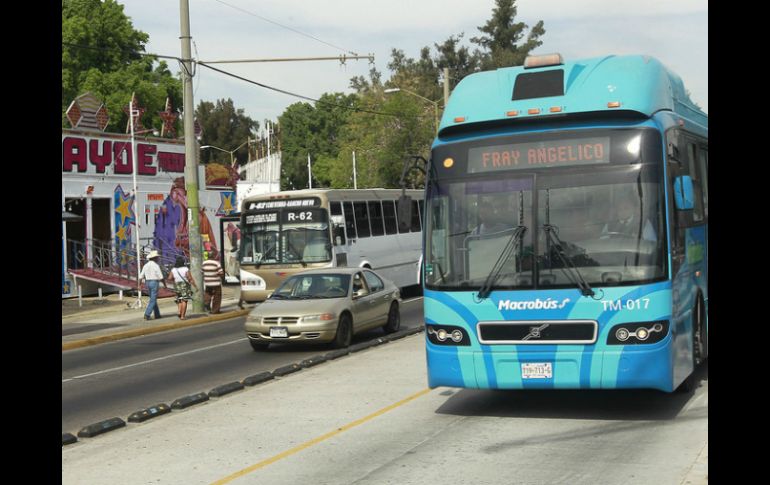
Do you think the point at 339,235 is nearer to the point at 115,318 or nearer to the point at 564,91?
the point at 115,318

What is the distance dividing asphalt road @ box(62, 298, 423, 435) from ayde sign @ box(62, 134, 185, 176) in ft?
41.3

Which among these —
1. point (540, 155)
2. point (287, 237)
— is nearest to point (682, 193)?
point (540, 155)

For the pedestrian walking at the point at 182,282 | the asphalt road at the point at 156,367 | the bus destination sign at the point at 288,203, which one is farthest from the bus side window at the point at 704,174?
the pedestrian walking at the point at 182,282

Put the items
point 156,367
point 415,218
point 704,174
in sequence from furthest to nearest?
point 415,218, point 156,367, point 704,174

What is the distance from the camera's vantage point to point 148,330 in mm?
24672

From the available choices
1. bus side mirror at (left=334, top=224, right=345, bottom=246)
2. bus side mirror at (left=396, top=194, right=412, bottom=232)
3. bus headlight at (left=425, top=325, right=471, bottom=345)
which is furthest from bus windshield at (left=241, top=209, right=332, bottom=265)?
bus headlight at (left=425, top=325, right=471, bottom=345)

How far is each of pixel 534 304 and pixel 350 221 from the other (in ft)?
60.5

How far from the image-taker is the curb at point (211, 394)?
11.0 metres

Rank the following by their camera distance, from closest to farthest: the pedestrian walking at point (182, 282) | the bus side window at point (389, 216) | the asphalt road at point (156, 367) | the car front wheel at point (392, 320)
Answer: the asphalt road at point (156, 367) < the car front wheel at point (392, 320) < the pedestrian walking at point (182, 282) < the bus side window at point (389, 216)

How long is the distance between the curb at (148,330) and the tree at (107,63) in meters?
35.0

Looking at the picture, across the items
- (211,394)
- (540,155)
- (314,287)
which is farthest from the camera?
(314,287)

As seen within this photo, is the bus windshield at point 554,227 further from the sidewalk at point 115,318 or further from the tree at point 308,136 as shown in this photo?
the tree at point 308,136

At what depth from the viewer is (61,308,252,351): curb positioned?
22281mm

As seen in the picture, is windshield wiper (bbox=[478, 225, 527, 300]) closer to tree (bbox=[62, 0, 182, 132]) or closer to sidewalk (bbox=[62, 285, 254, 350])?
sidewalk (bbox=[62, 285, 254, 350])
